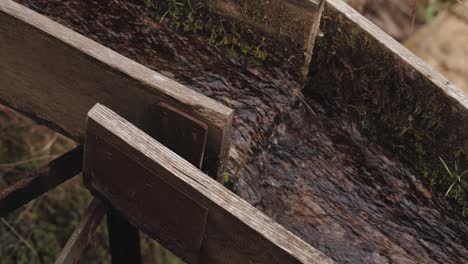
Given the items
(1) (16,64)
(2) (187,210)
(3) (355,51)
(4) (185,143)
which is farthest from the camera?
(3) (355,51)

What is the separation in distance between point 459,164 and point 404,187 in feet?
0.97

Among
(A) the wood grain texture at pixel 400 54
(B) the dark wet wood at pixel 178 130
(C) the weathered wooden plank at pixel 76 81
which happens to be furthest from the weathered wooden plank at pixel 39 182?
(A) the wood grain texture at pixel 400 54

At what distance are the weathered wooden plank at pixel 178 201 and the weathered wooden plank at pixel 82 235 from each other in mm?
300

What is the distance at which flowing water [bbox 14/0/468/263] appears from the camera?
2.55 meters

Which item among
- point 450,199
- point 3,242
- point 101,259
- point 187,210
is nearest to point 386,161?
point 450,199

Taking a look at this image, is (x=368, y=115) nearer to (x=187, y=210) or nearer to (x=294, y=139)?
(x=294, y=139)

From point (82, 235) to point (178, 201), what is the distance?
26.4 inches

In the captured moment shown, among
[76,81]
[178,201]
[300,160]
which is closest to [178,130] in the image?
[178,201]

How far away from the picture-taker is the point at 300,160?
2.85 m

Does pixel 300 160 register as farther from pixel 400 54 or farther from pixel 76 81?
pixel 76 81

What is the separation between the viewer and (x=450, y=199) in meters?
2.78

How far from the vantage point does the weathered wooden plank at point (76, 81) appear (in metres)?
2.04

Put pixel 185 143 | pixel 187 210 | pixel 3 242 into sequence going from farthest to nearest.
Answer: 1. pixel 3 242
2. pixel 185 143
3. pixel 187 210

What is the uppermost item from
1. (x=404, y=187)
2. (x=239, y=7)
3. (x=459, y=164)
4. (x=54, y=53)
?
(x=239, y=7)
